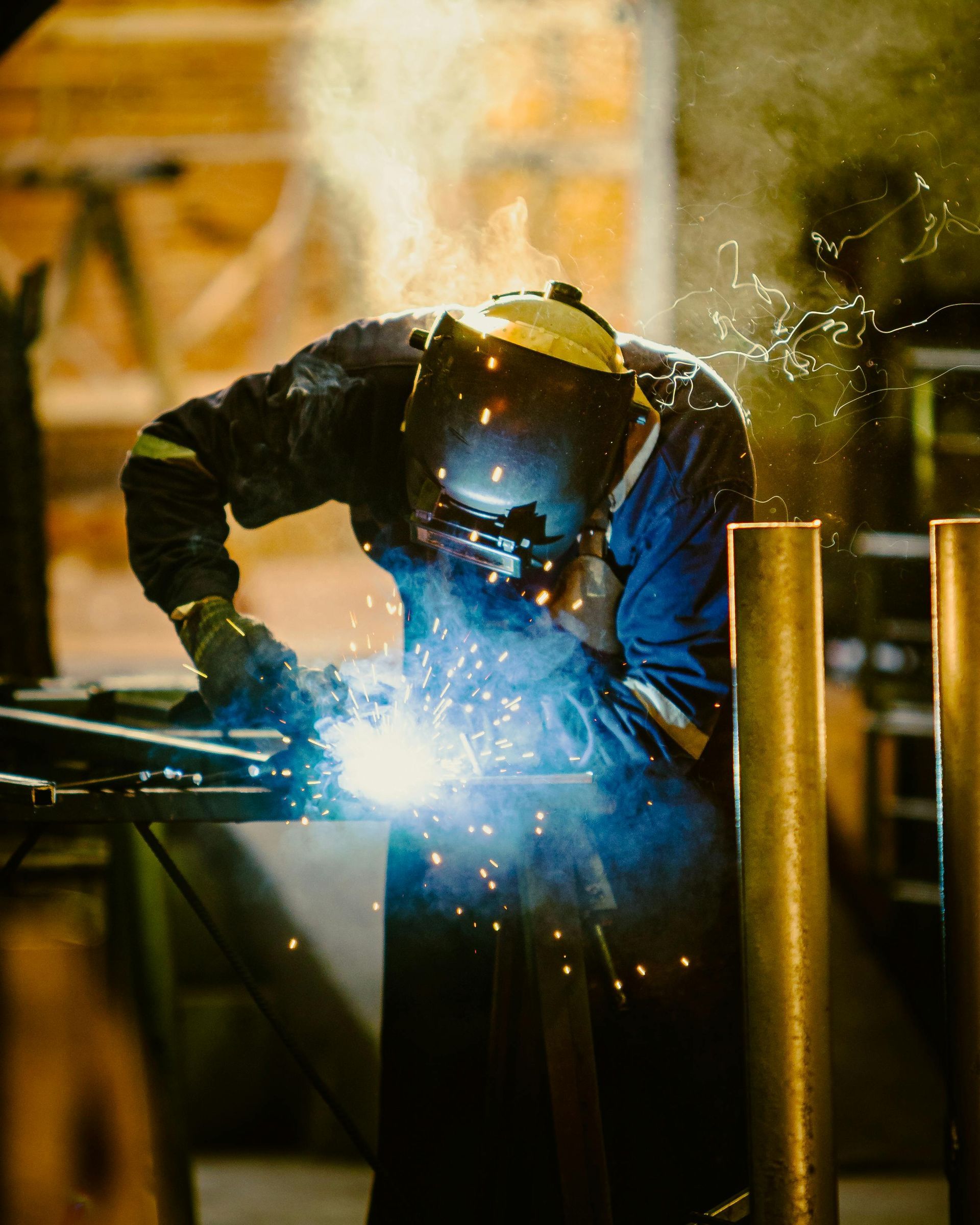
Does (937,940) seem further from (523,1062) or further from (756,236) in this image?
(756,236)

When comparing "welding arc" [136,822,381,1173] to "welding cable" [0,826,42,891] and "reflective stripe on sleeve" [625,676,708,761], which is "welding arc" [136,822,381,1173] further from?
"reflective stripe on sleeve" [625,676,708,761]

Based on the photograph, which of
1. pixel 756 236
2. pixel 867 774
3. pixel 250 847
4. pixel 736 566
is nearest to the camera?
pixel 736 566

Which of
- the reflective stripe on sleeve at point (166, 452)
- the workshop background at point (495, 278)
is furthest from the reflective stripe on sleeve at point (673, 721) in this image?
the reflective stripe on sleeve at point (166, 452)

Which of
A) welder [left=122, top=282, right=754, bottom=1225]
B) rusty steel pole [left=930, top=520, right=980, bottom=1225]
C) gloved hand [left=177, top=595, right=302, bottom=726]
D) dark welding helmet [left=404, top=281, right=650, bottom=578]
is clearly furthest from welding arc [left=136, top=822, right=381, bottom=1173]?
rusty steel pole [left=930, top=520, right=980, bottom=1225]

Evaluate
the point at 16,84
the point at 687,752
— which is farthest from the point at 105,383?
the point at 687,752

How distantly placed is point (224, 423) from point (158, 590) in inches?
13.2

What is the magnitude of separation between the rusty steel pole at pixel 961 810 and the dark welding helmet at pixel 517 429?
1.66 ft

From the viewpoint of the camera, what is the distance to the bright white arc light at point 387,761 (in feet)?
4.39

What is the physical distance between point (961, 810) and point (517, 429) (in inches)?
32.3

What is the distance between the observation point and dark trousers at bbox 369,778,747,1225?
1.75m

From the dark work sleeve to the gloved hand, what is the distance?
0.44 feet

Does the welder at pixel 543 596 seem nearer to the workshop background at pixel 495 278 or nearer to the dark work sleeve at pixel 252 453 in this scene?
the dark work sleeve at pixel 252 453

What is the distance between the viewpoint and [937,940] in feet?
10.5

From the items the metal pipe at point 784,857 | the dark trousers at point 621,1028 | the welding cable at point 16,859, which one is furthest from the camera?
the dark trousers at point 621,1028
